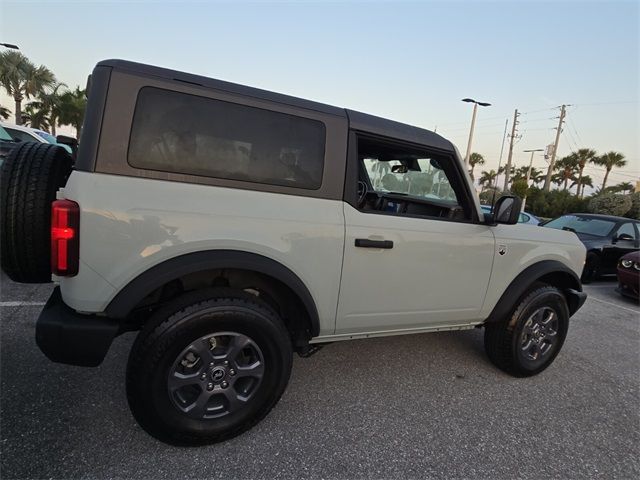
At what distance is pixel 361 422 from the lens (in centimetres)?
235

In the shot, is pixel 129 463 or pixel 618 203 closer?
pixel 129 463

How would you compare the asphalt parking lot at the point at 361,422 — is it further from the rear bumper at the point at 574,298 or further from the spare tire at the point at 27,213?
the spare tire at the point at 27,213

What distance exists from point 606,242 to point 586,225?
2.31ft

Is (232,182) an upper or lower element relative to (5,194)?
upper

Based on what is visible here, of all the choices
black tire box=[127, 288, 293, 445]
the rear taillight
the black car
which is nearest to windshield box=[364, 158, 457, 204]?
black tire box=[127, 288, 293, 445]

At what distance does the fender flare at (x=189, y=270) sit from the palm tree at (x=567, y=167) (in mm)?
49943

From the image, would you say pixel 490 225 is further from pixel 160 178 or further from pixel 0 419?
pixel 0 419

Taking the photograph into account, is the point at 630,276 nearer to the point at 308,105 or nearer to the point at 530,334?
the point at 530,334

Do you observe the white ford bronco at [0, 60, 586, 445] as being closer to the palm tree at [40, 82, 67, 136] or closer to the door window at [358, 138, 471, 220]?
the door window at [358, 138, 471, 220]

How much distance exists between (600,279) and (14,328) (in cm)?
978

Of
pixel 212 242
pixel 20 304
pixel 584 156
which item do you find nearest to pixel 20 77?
pixel 20 304

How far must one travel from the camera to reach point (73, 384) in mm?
2428

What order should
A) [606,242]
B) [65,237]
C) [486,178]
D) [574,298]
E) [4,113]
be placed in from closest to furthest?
1. [65,237]
2. [574,298]
3. [606,242]
4. [4,113]
5. [486,178]

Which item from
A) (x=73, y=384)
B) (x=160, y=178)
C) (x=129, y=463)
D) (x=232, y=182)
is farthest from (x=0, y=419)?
(x=232, y=182)
